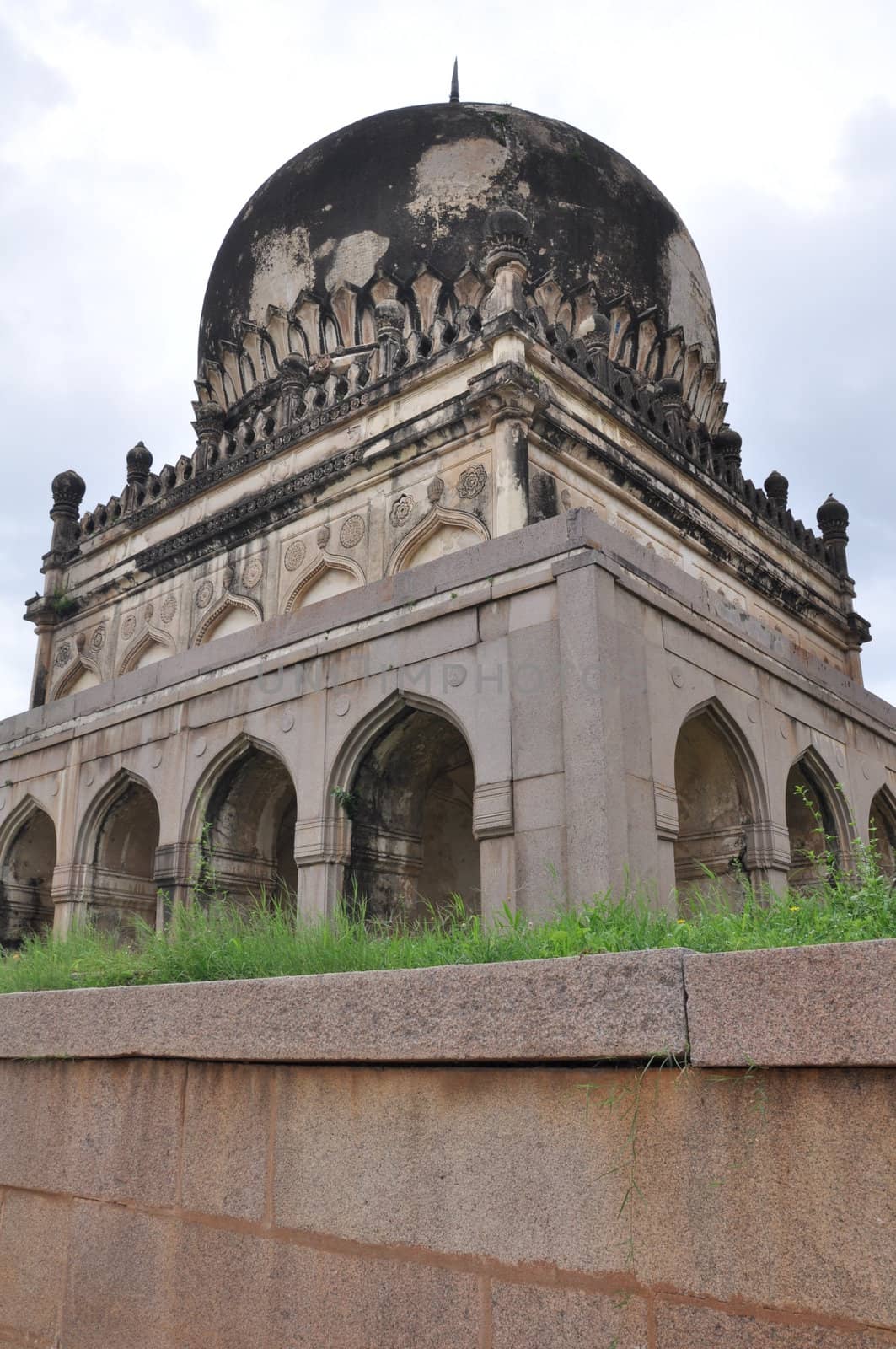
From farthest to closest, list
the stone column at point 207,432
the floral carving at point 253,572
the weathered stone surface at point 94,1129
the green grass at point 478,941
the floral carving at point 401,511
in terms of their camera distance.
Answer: the stone column at point 207,432 → the floral carving at point 253,572 → the floral carving at point 401,511 → the weathered stone surface at point 94,1129 → the green grass at point 478,941

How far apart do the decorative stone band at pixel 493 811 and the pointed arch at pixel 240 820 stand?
208cm

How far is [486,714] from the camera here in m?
7.43

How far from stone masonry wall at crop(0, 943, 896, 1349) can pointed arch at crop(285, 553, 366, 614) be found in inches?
334

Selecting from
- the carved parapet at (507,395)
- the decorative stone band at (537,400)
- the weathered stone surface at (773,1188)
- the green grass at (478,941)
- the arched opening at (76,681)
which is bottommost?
the weathered stone surface at (773,1188)

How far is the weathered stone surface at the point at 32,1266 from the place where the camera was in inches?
149

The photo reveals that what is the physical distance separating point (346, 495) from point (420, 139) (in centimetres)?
670

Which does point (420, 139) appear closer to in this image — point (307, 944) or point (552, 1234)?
point (307, 944)

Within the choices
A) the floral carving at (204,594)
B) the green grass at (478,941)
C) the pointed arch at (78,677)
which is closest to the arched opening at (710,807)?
the green grass at (478,941)

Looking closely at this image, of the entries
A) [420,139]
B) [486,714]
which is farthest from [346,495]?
[420,139]

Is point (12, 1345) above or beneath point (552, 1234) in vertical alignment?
beneath

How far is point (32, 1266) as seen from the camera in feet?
12.8

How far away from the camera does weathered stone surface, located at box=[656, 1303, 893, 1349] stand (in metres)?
2.31

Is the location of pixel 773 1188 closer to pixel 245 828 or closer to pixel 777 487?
pixel 245 828

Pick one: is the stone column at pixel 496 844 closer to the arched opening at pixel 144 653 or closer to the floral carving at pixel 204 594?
the floral carving at pixel 204 594
